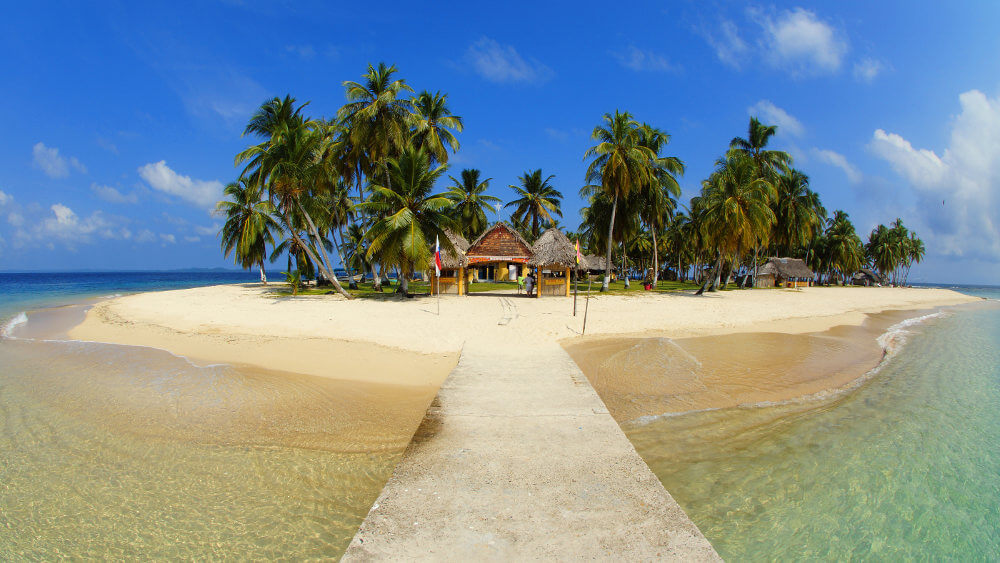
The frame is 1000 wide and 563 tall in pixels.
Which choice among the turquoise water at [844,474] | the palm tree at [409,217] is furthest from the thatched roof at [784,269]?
the turquoise water at [844,474]

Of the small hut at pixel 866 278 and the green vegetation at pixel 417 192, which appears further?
the small hut at pixel 866 278

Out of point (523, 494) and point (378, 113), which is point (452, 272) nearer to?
point (378, 113)

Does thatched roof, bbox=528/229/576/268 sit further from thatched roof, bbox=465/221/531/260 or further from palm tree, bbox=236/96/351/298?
palm tree, bbox=236/96/351/298

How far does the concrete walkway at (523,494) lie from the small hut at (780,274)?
1623 inches

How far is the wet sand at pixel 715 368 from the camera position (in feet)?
20.8

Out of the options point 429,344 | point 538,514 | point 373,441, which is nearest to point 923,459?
point 538,514

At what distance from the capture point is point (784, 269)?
39.1 meters

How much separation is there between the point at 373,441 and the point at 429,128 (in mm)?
24118

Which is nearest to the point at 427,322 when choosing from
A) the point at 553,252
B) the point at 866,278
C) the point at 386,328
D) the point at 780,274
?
the point at 386,328

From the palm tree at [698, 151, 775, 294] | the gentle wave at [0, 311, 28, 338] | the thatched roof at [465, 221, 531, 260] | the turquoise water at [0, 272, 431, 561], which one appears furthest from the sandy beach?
the palm tree at [698, 151, 775, 294]

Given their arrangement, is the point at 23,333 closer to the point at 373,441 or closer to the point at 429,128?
the point at 373,441

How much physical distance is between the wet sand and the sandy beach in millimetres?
1106

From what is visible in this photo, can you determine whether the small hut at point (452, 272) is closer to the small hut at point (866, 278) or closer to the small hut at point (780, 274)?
the small hut at point (780, 274)

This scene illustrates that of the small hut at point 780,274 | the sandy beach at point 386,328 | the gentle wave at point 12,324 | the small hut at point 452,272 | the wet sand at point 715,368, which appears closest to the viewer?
the wet sand at point 715,368
